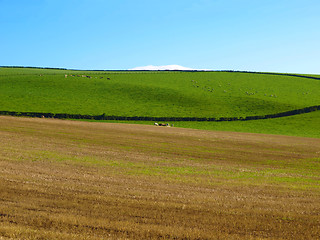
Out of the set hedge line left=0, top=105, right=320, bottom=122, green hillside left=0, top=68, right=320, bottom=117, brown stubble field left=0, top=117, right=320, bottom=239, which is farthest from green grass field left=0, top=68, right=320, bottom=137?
brown stubble field left=0, top=117, right=320, bottom=239

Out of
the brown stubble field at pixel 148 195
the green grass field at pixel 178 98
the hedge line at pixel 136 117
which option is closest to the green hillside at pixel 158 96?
the green grass field at pixel 178 98

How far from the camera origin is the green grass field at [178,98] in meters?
63.4

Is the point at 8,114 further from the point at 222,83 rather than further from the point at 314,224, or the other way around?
the point at 222,83

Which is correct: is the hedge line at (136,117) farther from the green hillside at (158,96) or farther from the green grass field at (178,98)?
the green hillside at (158,96)

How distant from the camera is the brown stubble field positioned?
10305mm

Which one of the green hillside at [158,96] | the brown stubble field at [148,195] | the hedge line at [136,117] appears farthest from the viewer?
the green hillside at [158,96]

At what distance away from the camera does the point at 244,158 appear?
28.2 m

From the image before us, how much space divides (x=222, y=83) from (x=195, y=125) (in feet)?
153

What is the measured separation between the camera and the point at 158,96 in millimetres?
82750

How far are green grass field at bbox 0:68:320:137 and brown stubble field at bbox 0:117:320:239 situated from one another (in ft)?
121

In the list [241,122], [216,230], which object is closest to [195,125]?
[241,122]

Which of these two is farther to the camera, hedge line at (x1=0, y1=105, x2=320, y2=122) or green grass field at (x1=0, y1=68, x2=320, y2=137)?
green grass field at (x1=0, y1=68, x2=320, y2=137)

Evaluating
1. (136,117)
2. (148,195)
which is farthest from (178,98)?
(148,195)

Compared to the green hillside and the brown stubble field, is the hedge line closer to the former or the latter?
the green hillside
